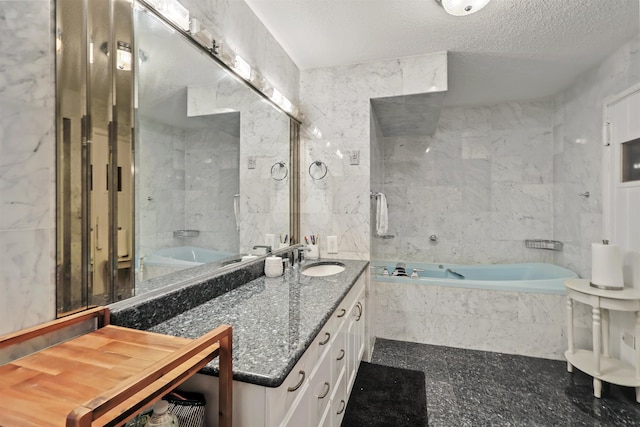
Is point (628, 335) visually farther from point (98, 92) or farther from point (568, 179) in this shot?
point (98, 92)

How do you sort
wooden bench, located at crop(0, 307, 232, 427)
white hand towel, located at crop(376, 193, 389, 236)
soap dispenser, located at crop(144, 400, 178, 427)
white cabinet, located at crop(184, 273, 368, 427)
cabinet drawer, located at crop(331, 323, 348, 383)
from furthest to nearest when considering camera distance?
white hand towel, located at crop(376, 193, 389, 236) → cabinet drawer, located at crop(331, 323, 348, 383) → white cabinet, located at crop(184, 273, 368, 427) → soap dispenser, located at crop(144, 400, 178, 427) → wooden bench, located at crop(0, 307, 232, 427)

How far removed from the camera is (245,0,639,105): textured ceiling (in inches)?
70.1

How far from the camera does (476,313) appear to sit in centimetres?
256

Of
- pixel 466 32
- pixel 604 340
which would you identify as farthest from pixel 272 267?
pixel 604 340

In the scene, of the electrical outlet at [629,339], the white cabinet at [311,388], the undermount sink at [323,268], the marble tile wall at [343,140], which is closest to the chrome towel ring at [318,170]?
the marble tile wall at [343,140]

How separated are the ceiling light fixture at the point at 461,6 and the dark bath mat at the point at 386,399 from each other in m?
2.49

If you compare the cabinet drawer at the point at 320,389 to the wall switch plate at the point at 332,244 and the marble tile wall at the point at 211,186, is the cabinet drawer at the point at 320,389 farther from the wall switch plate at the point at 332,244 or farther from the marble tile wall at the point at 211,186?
the wall switch plate at the point at 332,244

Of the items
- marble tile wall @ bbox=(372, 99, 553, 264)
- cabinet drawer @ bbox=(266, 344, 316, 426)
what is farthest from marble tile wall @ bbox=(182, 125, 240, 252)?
marble tile wall @ bbox=(372, 99, 553, 264)

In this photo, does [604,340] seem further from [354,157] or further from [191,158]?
[191,158]

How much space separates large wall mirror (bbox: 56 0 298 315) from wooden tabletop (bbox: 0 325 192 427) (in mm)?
149

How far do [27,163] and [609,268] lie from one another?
3.10 metres

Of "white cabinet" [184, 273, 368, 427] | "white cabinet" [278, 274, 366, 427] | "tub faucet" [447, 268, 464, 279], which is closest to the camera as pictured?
"white cabinet" [184, 273, 368, 427]

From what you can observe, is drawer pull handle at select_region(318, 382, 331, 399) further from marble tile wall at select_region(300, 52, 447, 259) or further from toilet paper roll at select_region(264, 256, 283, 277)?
marble tile wall at select_region(300, 52, 447, 259)

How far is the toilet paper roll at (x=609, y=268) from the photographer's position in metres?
1.97
